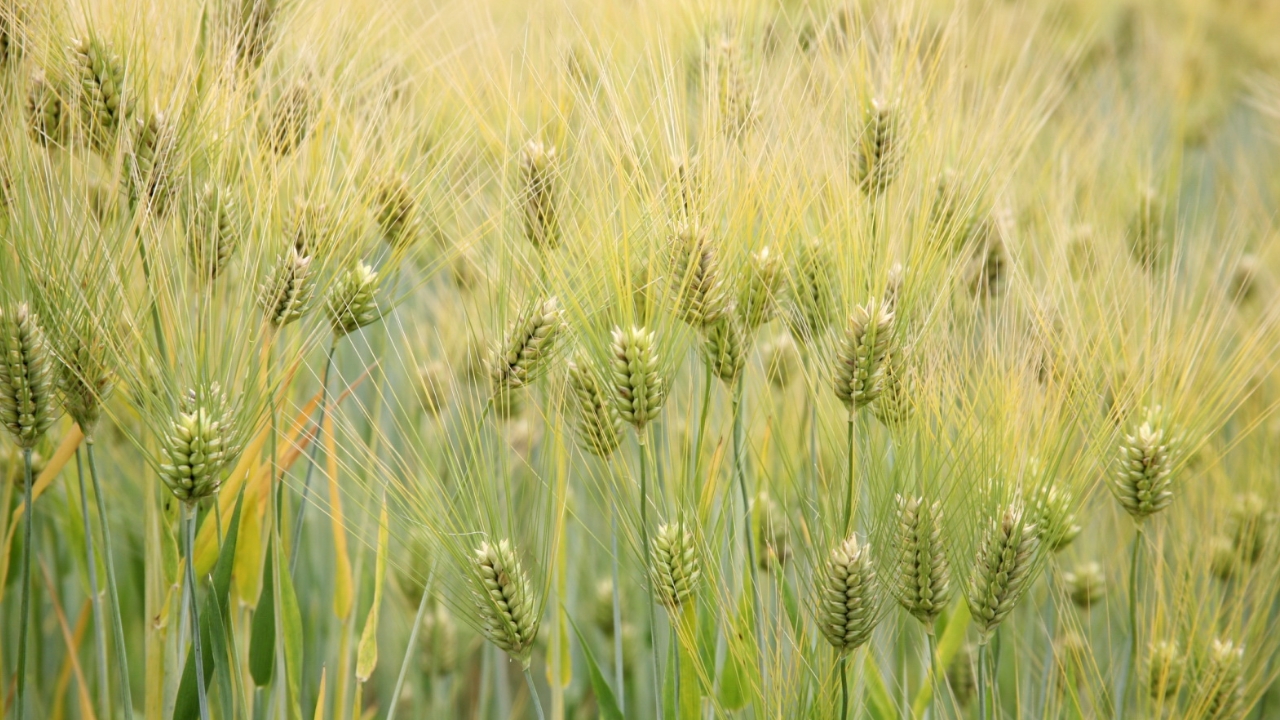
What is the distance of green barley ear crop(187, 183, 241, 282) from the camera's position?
2.30 ft

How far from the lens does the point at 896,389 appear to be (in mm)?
768

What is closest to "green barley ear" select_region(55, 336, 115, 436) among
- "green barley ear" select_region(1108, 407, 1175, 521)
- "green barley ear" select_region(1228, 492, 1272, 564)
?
"green barley ear" select_region(1108, 407, 1175, 521)

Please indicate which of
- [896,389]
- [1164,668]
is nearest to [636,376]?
[896,389]

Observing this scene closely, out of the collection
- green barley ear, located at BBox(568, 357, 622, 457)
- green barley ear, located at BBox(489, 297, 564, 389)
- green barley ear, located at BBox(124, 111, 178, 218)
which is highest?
green barley ear, located at BBox(124, 111, 178, 218)

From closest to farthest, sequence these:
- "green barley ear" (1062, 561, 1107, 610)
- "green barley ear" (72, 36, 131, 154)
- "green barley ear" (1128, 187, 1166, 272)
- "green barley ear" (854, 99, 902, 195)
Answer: "green barley ear" (72, 36, 131, 154)
"green barley ear" (854, 99, 902, 195)
"green barley ear" (1062, 561, 1107, 610)
"green barley ear" (1128, 187, 1166, 272)

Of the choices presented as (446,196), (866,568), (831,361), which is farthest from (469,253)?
(866,568)

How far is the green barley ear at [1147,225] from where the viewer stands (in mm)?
1200

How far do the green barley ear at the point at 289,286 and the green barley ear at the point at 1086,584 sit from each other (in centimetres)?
82

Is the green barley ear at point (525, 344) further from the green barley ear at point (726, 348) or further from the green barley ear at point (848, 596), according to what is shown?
the green barley ear at point (848, 596)

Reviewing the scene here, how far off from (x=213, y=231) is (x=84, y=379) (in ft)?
0.46

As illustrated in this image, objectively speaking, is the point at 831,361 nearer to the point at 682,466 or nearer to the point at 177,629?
the point at 682,466

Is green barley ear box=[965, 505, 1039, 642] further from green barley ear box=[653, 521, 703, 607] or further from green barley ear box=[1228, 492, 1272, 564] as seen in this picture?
green barley ear box=[1228, 492, 1272, 564]

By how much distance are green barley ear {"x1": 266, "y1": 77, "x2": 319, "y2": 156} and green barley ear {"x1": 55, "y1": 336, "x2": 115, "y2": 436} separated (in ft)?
0.78

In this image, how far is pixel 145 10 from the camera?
2.79ft
